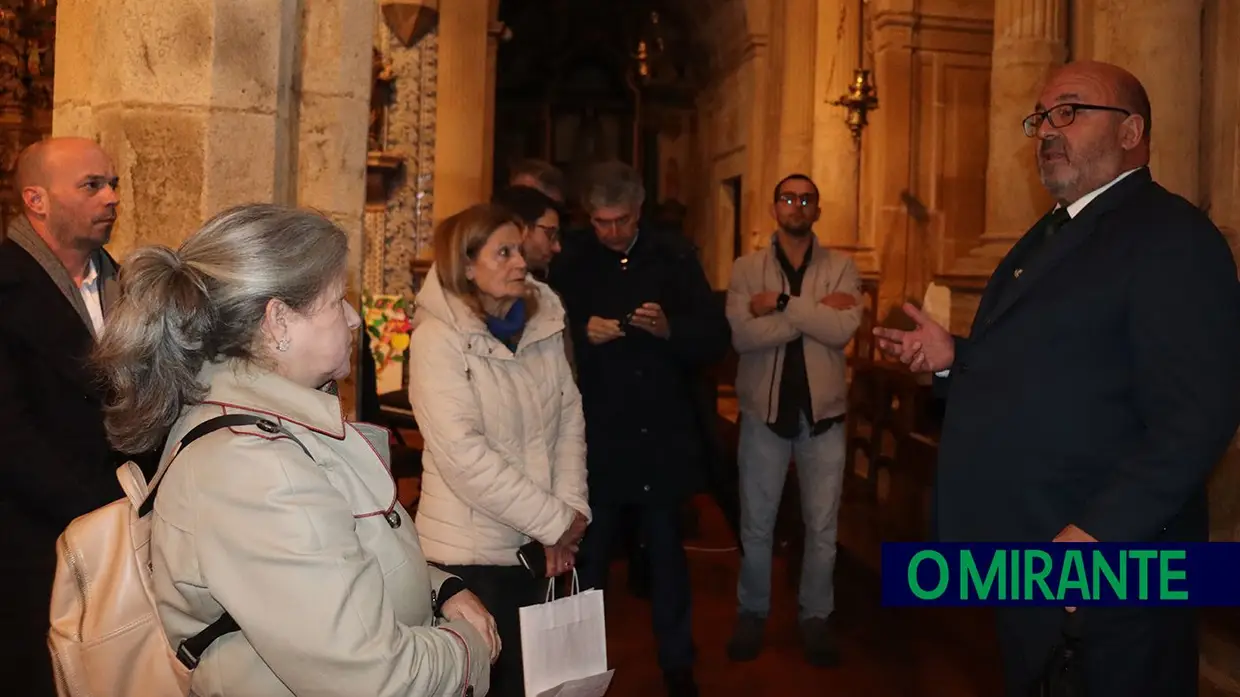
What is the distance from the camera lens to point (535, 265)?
3113 millimetres

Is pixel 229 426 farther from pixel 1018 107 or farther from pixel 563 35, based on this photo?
pixel 563 35

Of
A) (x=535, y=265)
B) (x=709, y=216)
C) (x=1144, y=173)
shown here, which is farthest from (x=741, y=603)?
(x=709, y=216)

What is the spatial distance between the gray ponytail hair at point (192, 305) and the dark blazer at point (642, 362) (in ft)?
6.05

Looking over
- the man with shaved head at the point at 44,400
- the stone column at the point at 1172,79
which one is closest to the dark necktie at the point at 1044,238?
the man with shaved head at the point at 44,400

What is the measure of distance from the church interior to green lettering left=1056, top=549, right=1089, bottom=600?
1.59 meters

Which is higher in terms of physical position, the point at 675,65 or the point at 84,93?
the point at 675,65

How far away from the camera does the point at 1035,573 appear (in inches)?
78.0

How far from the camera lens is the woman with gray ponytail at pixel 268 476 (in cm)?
122

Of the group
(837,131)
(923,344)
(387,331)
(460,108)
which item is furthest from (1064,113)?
(460,108)

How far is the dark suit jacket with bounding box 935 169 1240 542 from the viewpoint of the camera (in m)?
1.84

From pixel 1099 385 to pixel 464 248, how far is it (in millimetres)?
1467

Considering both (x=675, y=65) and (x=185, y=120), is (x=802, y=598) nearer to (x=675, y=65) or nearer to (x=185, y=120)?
(x=185, y=120)

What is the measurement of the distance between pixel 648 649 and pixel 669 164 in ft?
38.8

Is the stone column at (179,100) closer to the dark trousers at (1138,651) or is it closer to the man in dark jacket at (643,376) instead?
the man in dark jacket at (643,376)
